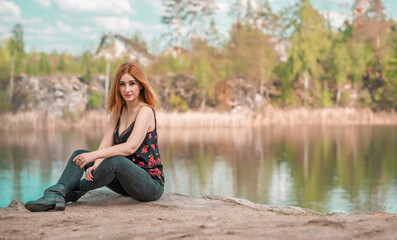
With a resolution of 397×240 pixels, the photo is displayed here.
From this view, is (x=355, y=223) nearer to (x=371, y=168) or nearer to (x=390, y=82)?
(x=371, y=168)

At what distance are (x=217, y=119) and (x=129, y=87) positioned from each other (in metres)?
20.8

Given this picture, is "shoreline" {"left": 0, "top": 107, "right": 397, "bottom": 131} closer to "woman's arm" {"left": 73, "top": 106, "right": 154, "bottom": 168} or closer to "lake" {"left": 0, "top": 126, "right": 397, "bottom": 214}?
"lake" {"left": 0, "top": 126, "right": 397, "bottom": 214}

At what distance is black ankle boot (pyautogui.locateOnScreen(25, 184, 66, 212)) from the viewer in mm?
3934

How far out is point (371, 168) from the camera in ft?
41.2

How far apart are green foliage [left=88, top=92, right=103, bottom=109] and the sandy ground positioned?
26339mm

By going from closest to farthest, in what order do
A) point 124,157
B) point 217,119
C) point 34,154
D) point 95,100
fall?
point 124,157
point 34,154
point 217,119
point 95,100

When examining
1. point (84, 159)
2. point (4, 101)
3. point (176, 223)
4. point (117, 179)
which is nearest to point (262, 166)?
point (117, 179)

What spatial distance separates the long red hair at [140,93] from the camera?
13.7 ft

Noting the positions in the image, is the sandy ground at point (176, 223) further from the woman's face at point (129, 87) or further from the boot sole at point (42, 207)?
the woman's face at point (129, 87)

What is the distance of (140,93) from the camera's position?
4348 millimetres

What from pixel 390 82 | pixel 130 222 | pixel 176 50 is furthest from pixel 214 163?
pixel 176 50

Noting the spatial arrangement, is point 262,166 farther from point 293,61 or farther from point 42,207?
→ point 293,61

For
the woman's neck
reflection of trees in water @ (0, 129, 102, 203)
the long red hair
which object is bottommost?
reflection of trees in water @ (0, 129, 102, 203)

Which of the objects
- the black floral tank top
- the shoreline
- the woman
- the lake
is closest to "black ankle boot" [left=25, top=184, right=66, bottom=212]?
the woman
